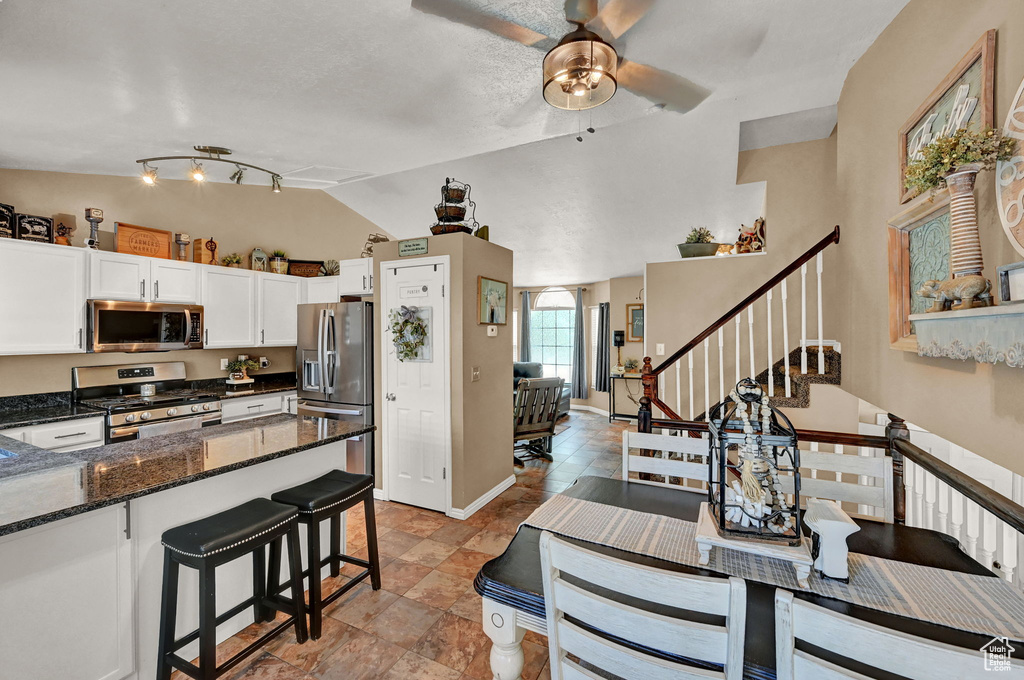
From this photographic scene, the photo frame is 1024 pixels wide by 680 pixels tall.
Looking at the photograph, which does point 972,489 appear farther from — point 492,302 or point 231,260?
point 231,260

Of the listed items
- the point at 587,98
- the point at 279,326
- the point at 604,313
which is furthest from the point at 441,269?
the point at 604,313

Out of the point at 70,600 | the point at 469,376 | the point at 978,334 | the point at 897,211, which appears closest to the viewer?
the point at 978,334

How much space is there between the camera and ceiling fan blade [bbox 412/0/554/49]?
170 cm

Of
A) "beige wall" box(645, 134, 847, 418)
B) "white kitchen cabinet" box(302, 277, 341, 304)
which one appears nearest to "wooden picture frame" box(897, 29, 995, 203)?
"beige wall" box(645, 134, 847, 418)

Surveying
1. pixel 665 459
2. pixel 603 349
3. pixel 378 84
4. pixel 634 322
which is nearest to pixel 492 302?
pixel 378 84

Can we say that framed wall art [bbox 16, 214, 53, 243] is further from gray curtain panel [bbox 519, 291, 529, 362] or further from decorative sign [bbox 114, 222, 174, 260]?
gray curtain panel [bbox 519, 291, 529, 362]

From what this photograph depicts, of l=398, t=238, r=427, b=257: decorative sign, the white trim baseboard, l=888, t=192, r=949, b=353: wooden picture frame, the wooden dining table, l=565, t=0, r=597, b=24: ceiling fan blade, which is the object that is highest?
l=565, t=0, r=597, b=24: ceiling fan blade

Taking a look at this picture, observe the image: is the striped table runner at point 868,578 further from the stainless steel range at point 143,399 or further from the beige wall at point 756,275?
the stainless steel range at point 143,399

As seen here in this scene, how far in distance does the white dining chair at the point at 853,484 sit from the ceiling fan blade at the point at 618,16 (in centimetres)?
193

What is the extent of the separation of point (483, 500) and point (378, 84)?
9.97 feet

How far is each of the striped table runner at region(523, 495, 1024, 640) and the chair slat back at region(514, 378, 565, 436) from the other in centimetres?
306

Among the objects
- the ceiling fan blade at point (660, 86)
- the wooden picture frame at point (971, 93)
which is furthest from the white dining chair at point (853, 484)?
the ceiling fan blade at point (660, 86)

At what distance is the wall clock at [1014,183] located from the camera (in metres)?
1.12

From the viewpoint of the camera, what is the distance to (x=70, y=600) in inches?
57.7
